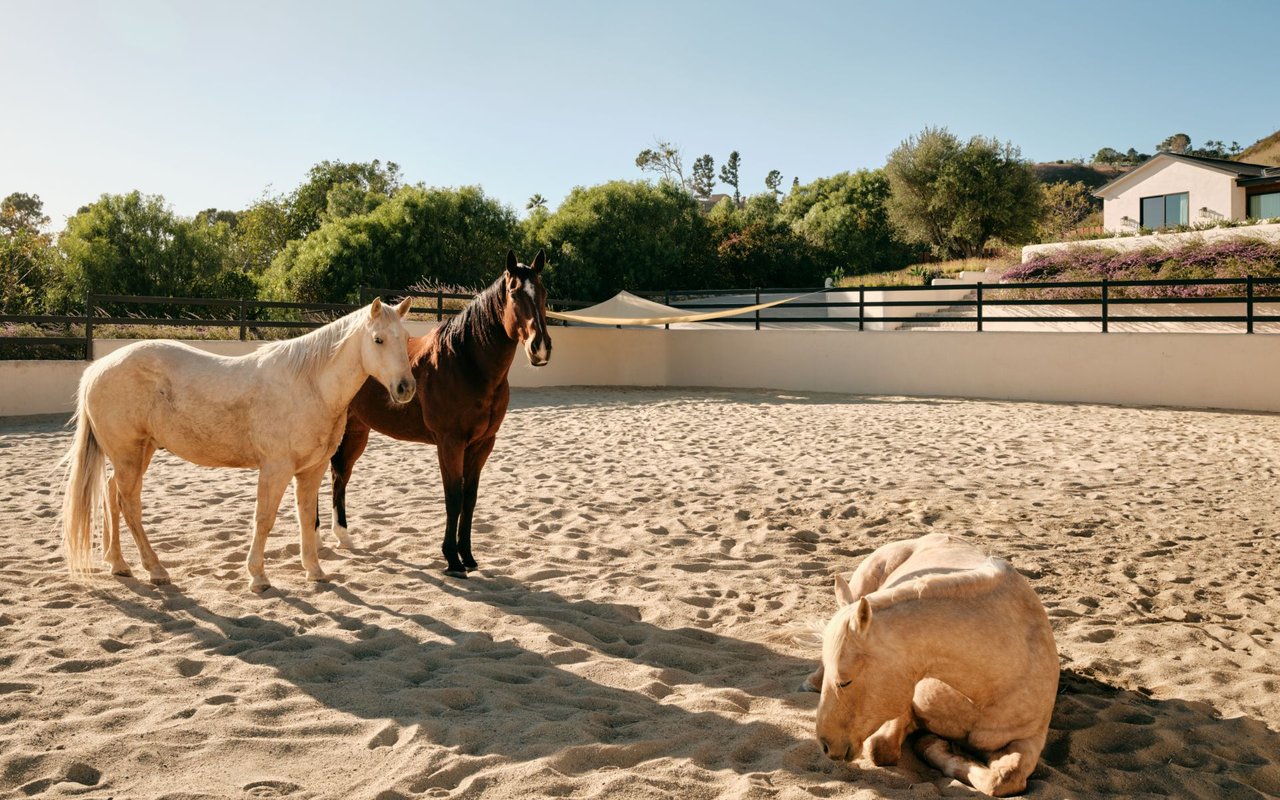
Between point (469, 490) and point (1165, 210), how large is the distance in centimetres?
3017

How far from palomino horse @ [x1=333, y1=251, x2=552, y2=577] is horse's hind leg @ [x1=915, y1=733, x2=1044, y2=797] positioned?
2.62 m

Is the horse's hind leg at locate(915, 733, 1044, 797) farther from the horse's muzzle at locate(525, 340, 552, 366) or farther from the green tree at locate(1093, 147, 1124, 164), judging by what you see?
the green tree at locate(1093, 147, 1124, 164)

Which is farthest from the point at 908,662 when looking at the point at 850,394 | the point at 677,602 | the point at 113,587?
the point at 850,394

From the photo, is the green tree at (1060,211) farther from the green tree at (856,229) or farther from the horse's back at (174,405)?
the horse's back at (174,405)

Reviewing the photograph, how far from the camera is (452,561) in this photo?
4512 mm

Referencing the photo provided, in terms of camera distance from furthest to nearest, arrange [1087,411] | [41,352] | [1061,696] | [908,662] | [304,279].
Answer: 1. [304,279]
2. [41,352]
3. [1087,411]
4. [1061,696]
5. [908,662]

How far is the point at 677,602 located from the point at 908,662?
186 cm

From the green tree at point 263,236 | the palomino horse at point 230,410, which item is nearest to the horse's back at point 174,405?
the palomino horse at point 230,410

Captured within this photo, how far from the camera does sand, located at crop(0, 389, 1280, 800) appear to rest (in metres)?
2.43

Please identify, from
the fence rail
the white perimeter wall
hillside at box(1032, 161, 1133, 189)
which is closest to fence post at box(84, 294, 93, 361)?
the fence rail

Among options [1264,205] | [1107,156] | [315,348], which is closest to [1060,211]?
[1264,205]

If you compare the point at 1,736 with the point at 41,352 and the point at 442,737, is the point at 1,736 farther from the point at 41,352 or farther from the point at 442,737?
the point at 41,352

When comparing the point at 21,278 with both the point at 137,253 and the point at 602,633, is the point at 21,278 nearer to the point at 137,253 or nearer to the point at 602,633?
the point at 137,253

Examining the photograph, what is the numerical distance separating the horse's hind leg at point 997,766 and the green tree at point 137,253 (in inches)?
1119
